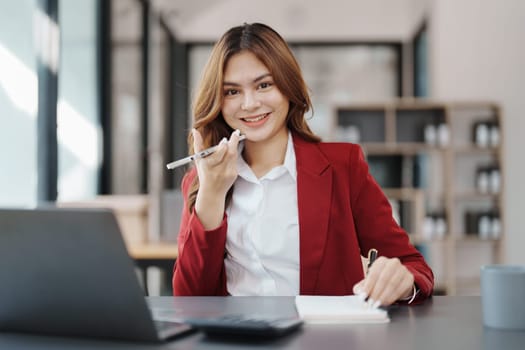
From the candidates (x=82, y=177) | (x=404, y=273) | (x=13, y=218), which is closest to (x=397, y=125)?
(x=82, y=177)

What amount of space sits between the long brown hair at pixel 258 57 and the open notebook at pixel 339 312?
59cm

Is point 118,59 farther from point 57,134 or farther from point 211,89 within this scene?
point 211,89

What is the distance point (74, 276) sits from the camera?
91cm

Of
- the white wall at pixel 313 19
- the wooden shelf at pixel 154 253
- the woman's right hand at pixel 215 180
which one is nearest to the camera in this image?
the woman's right hand at pixel 215 180

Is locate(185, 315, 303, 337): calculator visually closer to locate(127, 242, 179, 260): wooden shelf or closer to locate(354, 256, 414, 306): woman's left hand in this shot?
locate(354, 256, 414, 306): woman's left hand

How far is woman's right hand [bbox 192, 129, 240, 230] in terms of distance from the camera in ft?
4.99

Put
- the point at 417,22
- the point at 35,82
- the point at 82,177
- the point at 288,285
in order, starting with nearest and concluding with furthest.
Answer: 1. the point at 288,285
2. the point at 35,82
3. the point at 82,177
4. the point at 417,22

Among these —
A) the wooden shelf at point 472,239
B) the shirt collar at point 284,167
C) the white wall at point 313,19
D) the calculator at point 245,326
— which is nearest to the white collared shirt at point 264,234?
the shirt collar at point 284,167

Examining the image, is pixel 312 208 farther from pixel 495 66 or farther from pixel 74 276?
pixel 495 66

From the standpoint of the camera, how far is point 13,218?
907 millimetres

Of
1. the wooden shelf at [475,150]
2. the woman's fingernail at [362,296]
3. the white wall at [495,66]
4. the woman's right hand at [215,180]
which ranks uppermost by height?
the white wall at [495,66]

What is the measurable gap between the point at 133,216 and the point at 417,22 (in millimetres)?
5685

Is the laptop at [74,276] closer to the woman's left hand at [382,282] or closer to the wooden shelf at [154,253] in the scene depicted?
the woman's left hand at [382,282]

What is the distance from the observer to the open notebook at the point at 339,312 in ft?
3.46
